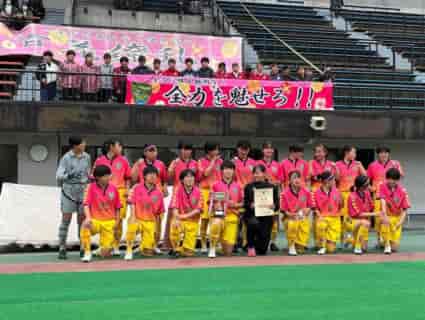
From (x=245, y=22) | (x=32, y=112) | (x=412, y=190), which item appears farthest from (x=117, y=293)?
(x=245, y=22)

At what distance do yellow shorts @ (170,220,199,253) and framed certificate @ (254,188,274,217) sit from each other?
1.01 metres

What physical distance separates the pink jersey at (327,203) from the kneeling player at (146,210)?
2.61 m

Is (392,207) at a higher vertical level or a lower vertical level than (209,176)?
lower

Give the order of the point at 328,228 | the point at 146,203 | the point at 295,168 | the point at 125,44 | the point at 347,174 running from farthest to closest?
the point at 125,44 → the point at 347,174 → the point at 295,168 → the point at 328,228 → the point at 146,203

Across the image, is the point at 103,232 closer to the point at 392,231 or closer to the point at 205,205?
the point at 205,205

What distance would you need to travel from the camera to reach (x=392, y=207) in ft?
36.4

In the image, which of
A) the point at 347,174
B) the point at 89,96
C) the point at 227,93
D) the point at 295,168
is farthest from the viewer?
the point at 227,93

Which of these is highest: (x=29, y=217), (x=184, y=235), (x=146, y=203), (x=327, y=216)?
(x=146, y=203)

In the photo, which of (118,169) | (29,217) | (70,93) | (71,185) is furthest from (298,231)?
(70,93)

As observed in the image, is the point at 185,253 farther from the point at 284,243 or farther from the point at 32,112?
the point at 32,112

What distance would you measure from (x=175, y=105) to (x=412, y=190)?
7506 millimetres

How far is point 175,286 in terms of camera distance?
24.1 ft

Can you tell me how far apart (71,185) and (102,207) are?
63 centimetres

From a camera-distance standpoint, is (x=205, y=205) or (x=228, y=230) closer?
(x=228, y=230)
